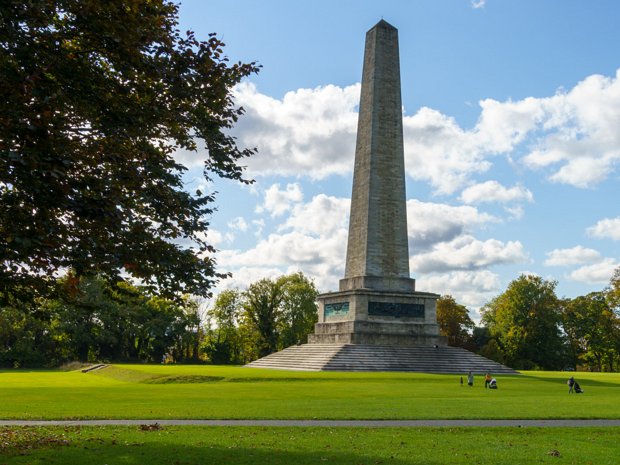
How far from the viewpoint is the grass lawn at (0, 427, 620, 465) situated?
12.4m

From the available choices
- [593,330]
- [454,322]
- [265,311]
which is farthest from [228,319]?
[593,330]

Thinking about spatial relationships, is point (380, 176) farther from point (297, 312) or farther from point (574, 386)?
point (297, 312)

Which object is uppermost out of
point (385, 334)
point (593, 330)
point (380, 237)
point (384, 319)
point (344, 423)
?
point (380, 237)

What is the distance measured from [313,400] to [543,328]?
55.5 m

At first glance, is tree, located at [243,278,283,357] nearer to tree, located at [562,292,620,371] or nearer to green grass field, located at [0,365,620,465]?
tree, located at [562,292,620,371]

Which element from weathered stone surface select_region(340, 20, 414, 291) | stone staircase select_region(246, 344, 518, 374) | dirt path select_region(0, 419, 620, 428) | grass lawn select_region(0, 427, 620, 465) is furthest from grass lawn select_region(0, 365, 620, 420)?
weathered stone surface select_region(340, 20, 414, 291)

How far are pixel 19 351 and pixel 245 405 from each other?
54.4m

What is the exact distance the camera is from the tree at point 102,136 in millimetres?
10531

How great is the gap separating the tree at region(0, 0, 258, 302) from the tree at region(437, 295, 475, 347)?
6815 cm

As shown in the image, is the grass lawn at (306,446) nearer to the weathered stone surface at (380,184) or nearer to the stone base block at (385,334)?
the stone base block at (385,334)

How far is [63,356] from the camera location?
233 ft

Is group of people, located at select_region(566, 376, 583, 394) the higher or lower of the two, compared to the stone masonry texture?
lower

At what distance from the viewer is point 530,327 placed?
7262 cm

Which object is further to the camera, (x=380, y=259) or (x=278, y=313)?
(x=278, y=313)
